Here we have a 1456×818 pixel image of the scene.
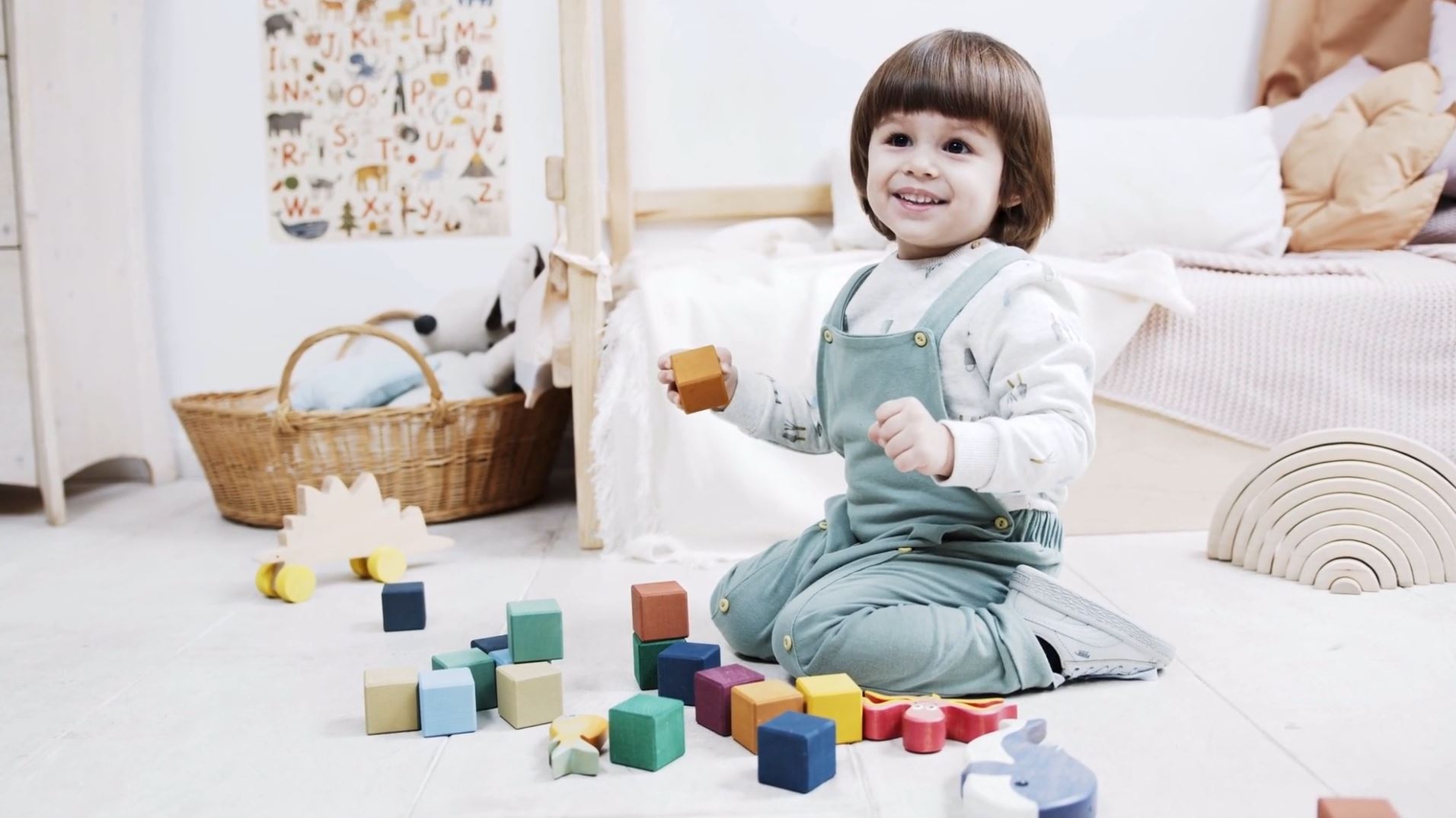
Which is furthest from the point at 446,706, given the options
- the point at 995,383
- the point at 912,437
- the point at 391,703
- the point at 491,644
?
the point at 995,383

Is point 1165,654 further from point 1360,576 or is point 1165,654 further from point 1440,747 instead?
point 1360,576

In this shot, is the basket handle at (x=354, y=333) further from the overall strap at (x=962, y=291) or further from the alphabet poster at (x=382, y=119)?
the overall strap at (x=962, y=291)

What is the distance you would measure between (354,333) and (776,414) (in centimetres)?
76

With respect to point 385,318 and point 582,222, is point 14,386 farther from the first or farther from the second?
point 582,222

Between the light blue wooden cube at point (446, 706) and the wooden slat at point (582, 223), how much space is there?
0.63 m

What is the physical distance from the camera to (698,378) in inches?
41.4

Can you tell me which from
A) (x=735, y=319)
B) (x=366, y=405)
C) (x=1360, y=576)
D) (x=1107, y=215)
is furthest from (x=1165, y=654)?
(x=366, y=405)

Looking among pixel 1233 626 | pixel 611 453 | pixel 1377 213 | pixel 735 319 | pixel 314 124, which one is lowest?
pixel 1233 626

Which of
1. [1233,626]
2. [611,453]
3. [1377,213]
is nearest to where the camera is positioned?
[1233,626]

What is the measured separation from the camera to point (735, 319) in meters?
1.51

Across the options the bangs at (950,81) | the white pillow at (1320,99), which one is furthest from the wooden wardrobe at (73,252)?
the white pillow at (1320,99)

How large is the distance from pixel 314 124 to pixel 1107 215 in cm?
134

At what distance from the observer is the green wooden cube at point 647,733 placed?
0.81 m

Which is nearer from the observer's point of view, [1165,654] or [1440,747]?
[1440,747]
